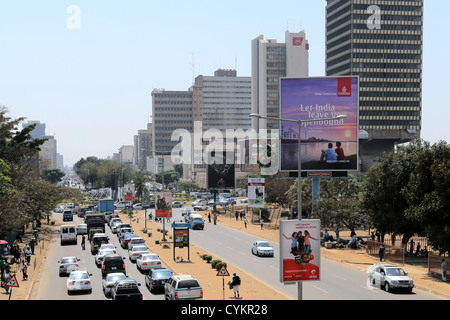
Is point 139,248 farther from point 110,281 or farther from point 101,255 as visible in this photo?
point 110,281

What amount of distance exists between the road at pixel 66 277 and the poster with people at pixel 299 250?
40.4 ft

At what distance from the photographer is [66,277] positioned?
131 ft

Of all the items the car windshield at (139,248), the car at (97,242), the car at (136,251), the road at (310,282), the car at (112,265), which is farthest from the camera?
the car at (97,242)

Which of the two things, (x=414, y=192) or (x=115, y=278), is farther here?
(x=414, y=192)

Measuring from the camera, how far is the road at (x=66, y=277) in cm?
3183

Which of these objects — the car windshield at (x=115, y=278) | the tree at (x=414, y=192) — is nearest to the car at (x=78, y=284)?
the car windshield at (x=115, y=278)

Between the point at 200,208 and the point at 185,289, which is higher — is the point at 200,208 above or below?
below

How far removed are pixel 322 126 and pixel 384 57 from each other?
123m

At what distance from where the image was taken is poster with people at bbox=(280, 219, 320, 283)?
68.6 ft

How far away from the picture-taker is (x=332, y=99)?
5966 cm

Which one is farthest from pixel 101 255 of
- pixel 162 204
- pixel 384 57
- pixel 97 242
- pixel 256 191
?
pixel 384 57

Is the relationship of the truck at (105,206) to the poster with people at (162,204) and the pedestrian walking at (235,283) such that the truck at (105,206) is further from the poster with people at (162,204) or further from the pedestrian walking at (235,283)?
the pedestrian walking at (235,283)

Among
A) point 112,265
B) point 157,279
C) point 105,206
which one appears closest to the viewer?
point 157,279
